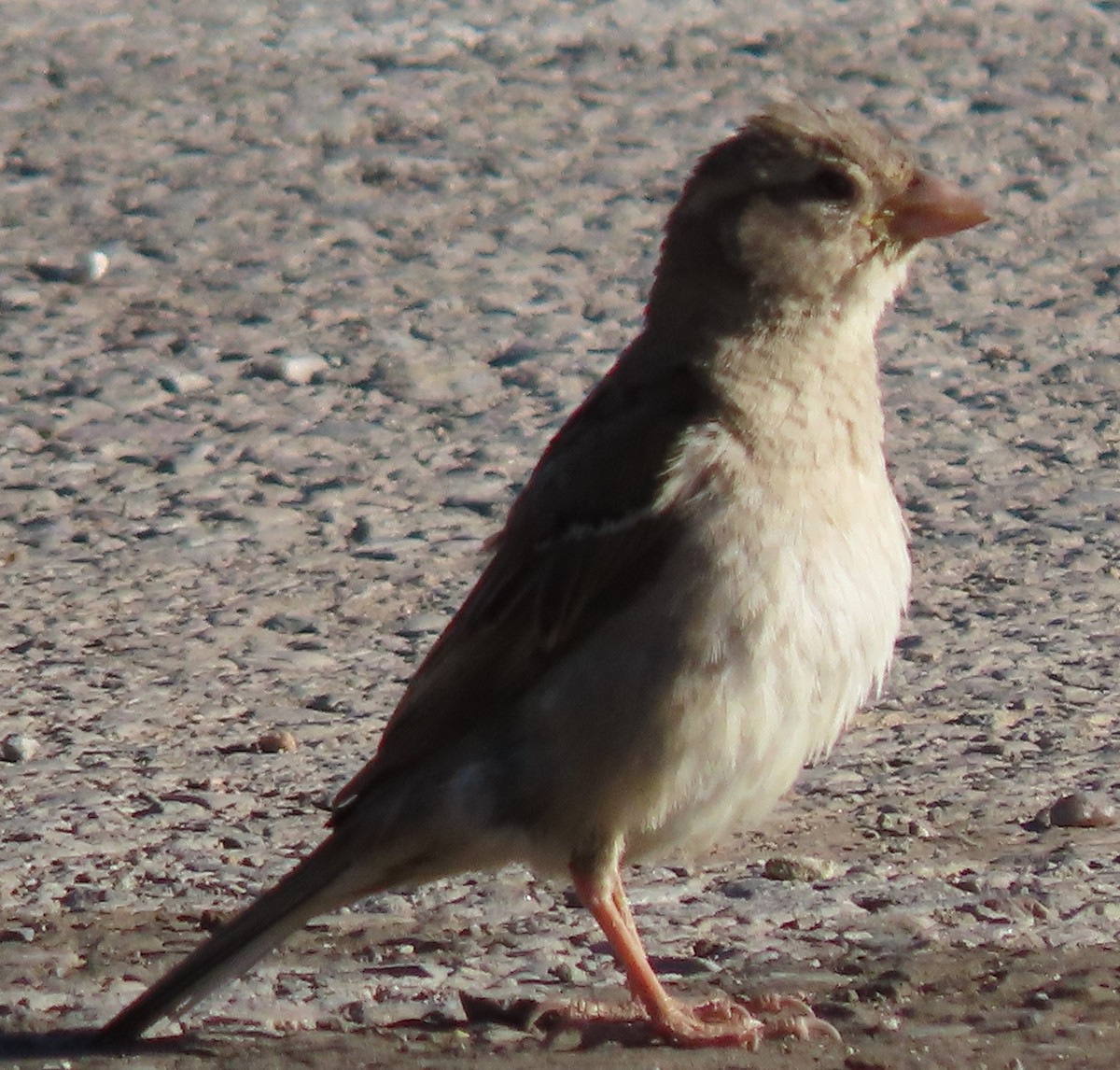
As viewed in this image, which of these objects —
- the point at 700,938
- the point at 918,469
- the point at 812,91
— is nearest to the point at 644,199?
the point at 812,91

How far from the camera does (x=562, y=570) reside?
15.5ft

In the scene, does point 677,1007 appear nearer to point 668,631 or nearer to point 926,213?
point 668,631

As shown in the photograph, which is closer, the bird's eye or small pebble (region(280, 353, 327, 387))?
the bird's eye

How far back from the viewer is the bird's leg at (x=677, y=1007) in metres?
4.27

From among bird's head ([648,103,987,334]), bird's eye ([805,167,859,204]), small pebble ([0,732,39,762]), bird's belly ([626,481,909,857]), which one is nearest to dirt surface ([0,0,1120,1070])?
small pebble ([0,732,39,762])

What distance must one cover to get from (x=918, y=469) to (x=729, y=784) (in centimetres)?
254

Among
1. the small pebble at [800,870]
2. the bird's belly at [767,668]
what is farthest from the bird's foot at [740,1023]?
the small pebble at [800,870]

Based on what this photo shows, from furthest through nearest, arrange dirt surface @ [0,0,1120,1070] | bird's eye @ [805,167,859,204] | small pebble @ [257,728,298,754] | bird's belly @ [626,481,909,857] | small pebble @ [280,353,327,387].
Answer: small pebble @ [280,353,327,387] → small pebble @ [257,728,298,754] → bird's eye @ [805,167,859,204] → dirt surface @ [0,0,1120,1070] → bird's belly @ [626,481,909,857]

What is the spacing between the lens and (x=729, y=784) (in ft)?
14.8

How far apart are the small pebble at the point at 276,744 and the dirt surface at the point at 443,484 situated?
0.08 feet

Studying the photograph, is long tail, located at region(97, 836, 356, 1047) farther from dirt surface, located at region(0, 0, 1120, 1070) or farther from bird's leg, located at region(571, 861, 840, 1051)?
bird's leg, located at region(571, 861, 840, 1051)

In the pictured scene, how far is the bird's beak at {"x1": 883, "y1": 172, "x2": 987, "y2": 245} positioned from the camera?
200 inches

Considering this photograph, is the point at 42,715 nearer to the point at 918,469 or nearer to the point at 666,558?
the point at 666,558

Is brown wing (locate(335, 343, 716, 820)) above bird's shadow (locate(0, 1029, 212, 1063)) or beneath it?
above
